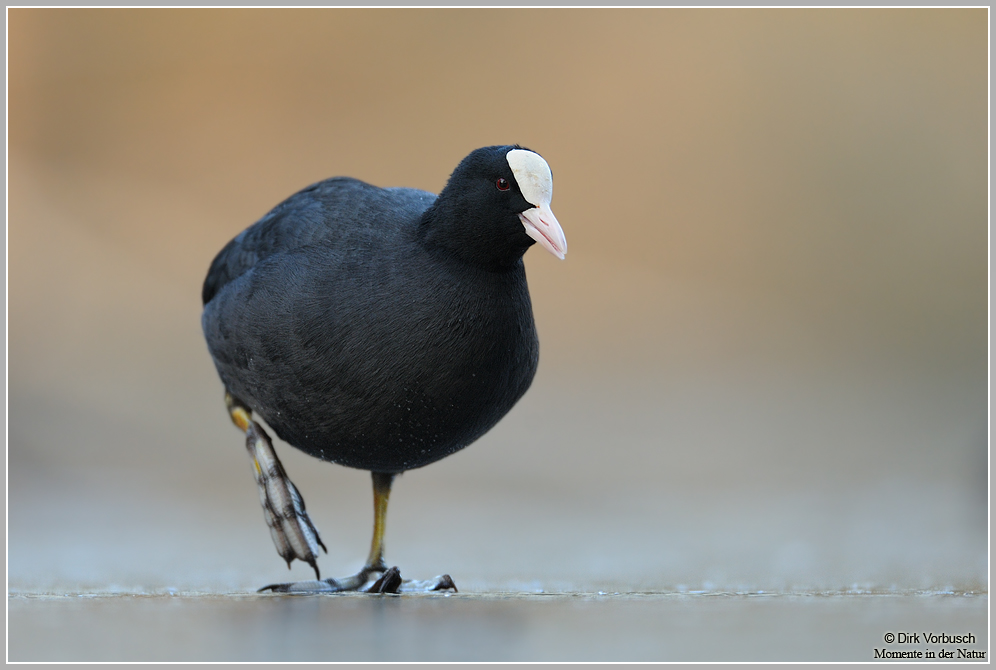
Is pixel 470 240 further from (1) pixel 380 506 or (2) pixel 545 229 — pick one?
(1) pixel 380 506

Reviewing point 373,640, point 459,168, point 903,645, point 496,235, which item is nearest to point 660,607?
point 903,645

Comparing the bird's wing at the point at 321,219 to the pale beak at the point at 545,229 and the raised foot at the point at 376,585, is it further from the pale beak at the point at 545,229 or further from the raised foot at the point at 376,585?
the raised foot at the point at 376,585

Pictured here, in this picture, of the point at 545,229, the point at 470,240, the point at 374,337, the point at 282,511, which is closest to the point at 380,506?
the point at 282,511

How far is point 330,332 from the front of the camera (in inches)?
90.7

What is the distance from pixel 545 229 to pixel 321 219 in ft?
2.29

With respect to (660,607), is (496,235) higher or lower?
higher

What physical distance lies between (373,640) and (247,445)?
112 centimetres

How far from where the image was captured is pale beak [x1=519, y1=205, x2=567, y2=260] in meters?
2.11

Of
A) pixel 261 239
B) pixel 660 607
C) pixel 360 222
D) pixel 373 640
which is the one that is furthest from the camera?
pixel 261 239

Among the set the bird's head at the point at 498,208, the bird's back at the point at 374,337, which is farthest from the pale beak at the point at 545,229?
the bird's back at the point at 374,337

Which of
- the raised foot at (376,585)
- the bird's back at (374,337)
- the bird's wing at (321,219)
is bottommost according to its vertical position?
the raised foot at (376,585)

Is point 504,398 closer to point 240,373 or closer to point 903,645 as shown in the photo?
point 240,373

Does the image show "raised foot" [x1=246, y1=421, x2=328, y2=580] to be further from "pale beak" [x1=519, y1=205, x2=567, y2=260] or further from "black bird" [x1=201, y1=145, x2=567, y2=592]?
"pale beak" [x1=519, y1=205, x2=567, y2=260]

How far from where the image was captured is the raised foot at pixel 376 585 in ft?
8.27
